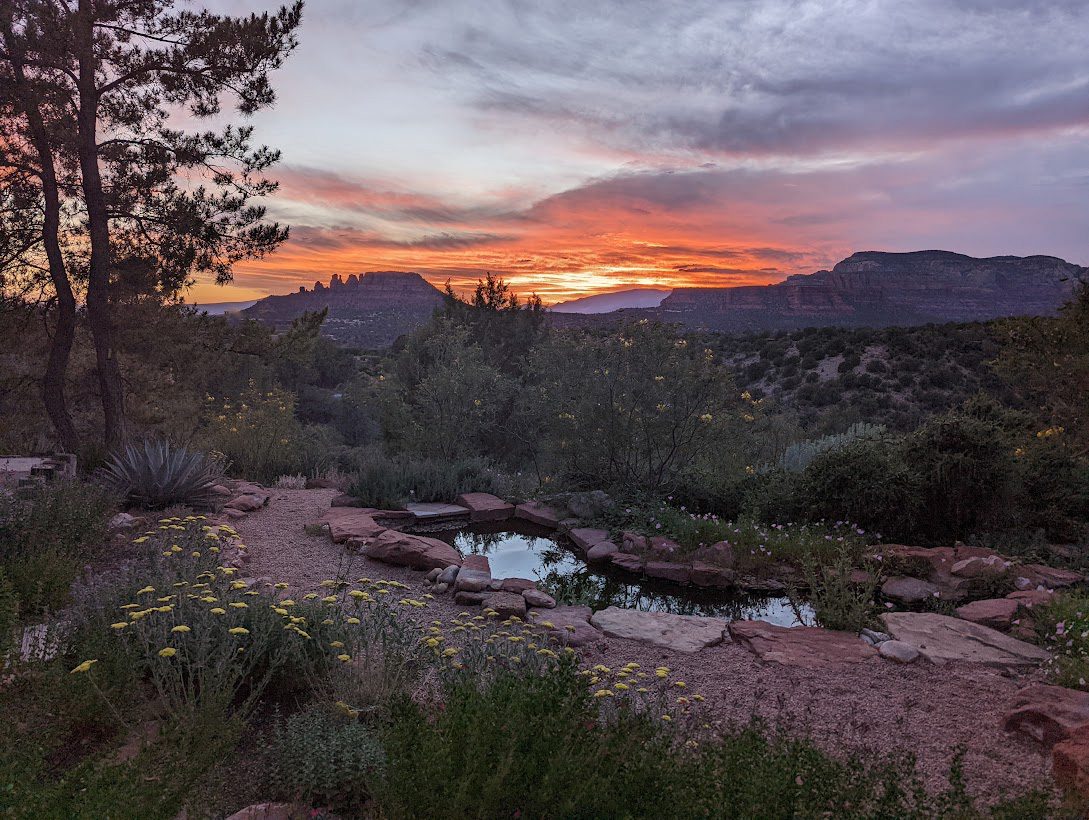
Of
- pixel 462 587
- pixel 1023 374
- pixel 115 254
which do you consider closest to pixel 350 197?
pixel 115 254

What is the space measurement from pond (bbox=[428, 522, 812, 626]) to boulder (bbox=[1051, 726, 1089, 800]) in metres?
2.94

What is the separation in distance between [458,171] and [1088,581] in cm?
1018

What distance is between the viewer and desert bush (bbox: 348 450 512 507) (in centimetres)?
874

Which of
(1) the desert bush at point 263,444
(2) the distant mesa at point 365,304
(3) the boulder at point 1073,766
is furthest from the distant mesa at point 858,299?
(3) the boulder at point 1073,766

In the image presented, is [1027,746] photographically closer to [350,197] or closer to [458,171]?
[458,171]

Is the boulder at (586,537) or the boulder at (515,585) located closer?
the boulder at (515,585)

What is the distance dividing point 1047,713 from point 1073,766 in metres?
0.84

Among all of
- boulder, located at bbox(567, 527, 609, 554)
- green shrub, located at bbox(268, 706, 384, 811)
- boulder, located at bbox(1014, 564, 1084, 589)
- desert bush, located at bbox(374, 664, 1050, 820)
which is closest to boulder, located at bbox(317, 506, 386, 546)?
boulder, located at bbox(567, 527, 609, 554)

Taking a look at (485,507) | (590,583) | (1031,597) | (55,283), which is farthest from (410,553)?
(55,283)

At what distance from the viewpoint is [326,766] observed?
2590 millimetres

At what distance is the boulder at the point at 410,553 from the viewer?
637 centimetres

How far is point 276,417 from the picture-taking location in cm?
1235

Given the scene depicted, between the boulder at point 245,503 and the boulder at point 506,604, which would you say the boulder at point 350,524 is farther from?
the boulder at point 506,604

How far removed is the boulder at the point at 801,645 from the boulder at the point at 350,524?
397 centimetres
